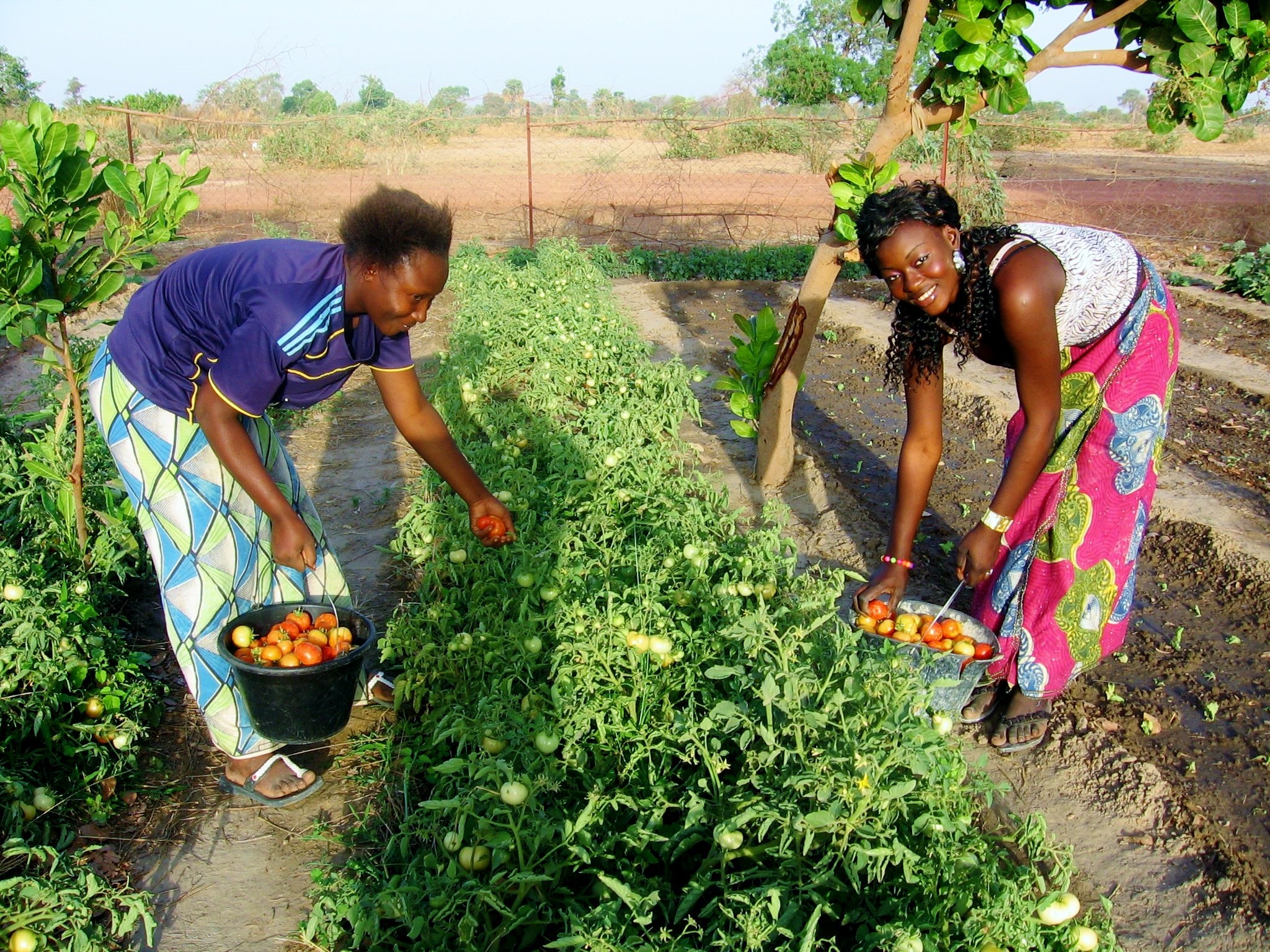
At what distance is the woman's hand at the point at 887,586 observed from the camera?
2.48 metres

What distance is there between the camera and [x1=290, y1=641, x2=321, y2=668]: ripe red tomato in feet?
7.48

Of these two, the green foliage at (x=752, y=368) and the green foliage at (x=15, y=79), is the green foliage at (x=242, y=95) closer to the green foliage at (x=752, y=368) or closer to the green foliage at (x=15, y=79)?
the green foliage at (x=752, y=368)

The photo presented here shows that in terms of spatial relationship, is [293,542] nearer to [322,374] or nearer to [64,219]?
[322,374]

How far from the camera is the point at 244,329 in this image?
2.07m

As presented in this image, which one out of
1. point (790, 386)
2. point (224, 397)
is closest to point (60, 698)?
point (224, 397)

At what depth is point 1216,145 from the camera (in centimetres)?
3012

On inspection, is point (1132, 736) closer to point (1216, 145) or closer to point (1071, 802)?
point (1071, 802)

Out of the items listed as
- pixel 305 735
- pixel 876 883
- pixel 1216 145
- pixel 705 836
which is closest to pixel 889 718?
pixel 876 883

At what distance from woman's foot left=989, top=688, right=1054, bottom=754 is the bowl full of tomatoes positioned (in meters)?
0.20

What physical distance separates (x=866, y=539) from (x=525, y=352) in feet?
7.18

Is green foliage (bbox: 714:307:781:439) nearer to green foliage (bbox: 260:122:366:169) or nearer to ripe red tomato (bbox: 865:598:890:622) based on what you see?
ripe red tomato (bbox: 865:598:890:622)

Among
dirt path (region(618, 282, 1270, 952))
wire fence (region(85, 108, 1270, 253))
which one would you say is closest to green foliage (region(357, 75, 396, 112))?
wire fence (region(85, 108, 1270, 253))

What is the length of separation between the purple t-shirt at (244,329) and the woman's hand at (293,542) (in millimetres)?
306

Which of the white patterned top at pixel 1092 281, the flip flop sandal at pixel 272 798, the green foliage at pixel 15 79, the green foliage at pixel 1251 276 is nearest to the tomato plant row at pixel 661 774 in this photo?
the flip flop sandal at pixel 272 798
